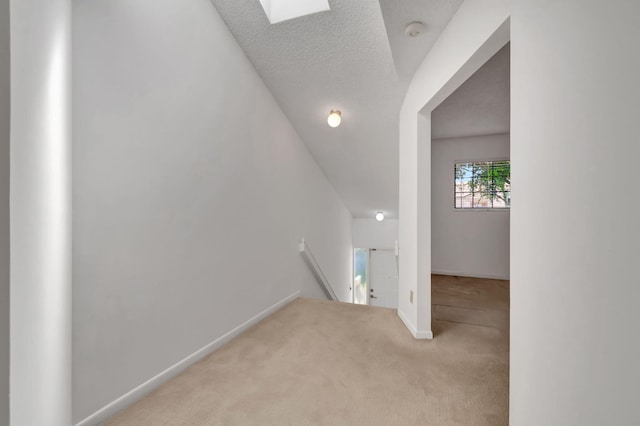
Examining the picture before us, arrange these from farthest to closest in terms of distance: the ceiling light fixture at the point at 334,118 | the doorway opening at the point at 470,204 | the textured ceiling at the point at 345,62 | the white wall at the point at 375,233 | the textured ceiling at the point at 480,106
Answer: the white wall at the point at 375,233, the doorway opening at the point at 470,204, the ceiling light fixture at the point at 334,118, the textured ceiling at the point at 480,106, the textured ceiling at the point at 345,62

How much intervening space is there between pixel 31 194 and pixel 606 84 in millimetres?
1311

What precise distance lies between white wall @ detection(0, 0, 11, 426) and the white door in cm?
631

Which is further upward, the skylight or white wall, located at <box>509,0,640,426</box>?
the skylight

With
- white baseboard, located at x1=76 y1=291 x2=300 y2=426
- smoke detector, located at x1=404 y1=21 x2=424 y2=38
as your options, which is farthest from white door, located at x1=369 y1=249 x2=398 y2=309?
smoke detector, located at x1=404 y1=21 x2=424 y2=38

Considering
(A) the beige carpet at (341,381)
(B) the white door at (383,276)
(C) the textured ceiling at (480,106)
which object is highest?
(C) the textured ceiling at (480,106)

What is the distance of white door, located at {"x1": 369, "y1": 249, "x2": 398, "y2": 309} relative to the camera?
6.54 meters

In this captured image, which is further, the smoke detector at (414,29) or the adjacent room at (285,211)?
the smoke detector at (414,29)

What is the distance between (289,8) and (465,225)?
3837 mm

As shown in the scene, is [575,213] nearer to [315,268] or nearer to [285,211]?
[285,211]

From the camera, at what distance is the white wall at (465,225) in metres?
4.45

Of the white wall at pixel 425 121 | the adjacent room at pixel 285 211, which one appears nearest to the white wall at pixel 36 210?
the adjacent room at pixel 285 211

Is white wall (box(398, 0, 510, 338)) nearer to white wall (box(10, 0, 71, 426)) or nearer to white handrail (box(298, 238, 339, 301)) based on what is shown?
white handrail (box(298, 238, 339, 301))

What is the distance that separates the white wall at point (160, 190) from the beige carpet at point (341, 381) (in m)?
0.23

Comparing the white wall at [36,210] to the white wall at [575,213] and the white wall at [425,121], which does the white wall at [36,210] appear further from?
the white wall at [425,121]
